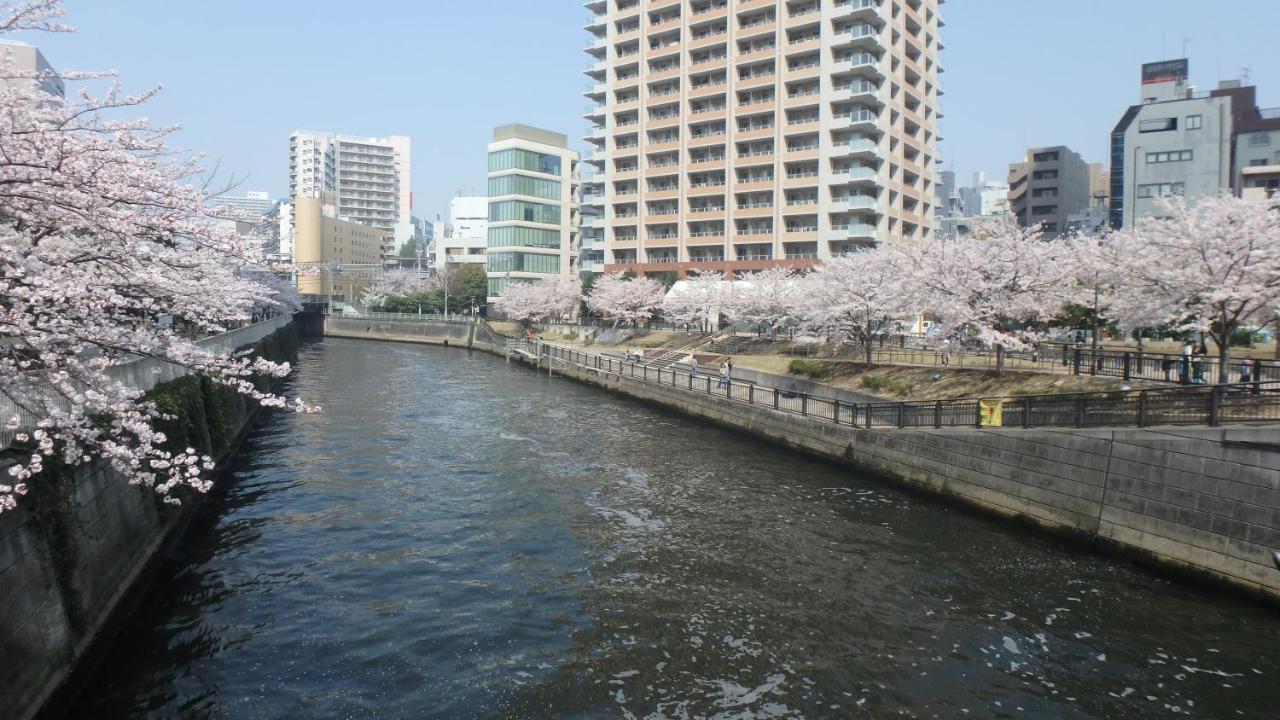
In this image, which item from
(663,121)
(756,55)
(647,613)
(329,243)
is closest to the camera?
(647,613)

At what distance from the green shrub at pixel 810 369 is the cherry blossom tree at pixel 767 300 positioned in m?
11.3

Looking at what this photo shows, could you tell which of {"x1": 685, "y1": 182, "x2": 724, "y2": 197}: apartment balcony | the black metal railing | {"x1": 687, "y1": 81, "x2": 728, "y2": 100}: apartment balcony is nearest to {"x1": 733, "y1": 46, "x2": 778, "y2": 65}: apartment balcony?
{"x1": 687, "y1": 81, "x2": 728, "y2": 100}: apartment balcony

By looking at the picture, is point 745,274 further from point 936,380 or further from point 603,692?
point 603,692

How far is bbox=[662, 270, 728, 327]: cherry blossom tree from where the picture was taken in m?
67.6

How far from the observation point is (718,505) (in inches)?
865

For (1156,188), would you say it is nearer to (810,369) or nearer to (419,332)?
(810,369)

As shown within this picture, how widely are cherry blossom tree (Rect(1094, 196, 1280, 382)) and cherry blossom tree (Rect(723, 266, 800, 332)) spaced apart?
2946 cm

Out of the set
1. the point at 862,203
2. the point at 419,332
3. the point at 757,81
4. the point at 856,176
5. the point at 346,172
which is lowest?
the point at 419,332

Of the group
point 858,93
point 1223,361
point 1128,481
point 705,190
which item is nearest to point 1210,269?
point 1223,361

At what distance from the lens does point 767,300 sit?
5869cm

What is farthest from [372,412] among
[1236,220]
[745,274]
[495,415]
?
[745,274]

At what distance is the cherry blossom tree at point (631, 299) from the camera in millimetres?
75438

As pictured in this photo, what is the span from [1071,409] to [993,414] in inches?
102

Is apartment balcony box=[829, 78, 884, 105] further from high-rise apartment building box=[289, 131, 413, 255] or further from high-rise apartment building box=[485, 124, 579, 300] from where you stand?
high-rise apartment building box=[289, 131, 413, 255]
